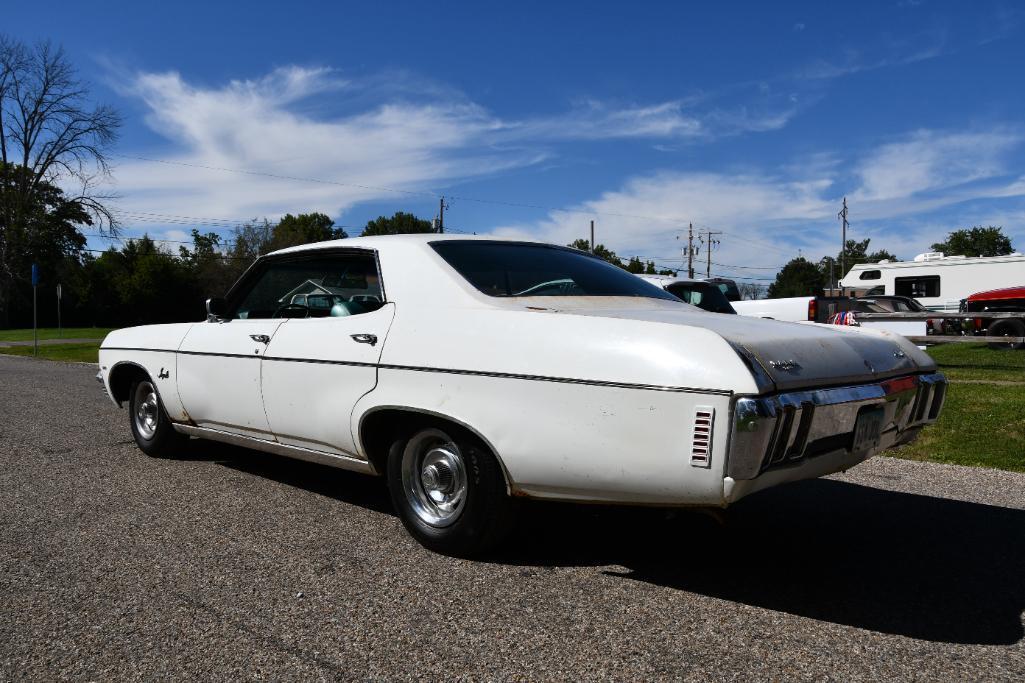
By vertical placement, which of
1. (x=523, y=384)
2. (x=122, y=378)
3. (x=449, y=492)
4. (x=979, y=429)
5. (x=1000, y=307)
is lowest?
(x=979, y=429)

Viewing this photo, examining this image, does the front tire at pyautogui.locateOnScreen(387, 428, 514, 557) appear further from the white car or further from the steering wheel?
the steering wheel

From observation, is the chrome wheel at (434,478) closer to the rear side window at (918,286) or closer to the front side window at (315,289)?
the front side window at (315,289)

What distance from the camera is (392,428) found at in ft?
12.0

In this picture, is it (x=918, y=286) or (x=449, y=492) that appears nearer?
(x=449, y=492)

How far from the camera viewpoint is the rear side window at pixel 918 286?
23.2 metres

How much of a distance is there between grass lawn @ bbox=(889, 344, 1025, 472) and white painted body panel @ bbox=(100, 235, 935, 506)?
2.65 m

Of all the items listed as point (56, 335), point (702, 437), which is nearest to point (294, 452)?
point (702, 437)

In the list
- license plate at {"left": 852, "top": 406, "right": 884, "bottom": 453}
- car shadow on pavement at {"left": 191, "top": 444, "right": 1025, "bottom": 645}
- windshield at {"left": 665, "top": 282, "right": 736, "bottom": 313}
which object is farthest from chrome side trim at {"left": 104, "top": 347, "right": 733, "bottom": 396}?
windshield at {"left": 665, "top": 282, "right": 736, "bottom": 313}

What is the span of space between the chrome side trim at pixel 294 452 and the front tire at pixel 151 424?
1.11 feet

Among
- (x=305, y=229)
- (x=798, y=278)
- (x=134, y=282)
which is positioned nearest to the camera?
(x=134, y=282)

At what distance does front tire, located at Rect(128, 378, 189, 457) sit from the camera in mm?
5328

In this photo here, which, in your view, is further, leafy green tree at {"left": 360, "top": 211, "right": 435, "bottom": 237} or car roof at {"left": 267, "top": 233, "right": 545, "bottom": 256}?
leafy green tree at {"left": 360, "top": 211, "right": 435, "bottom": 237}

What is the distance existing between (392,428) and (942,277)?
23233 millimetres

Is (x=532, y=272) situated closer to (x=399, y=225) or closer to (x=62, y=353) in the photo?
(x=62, y=353)
